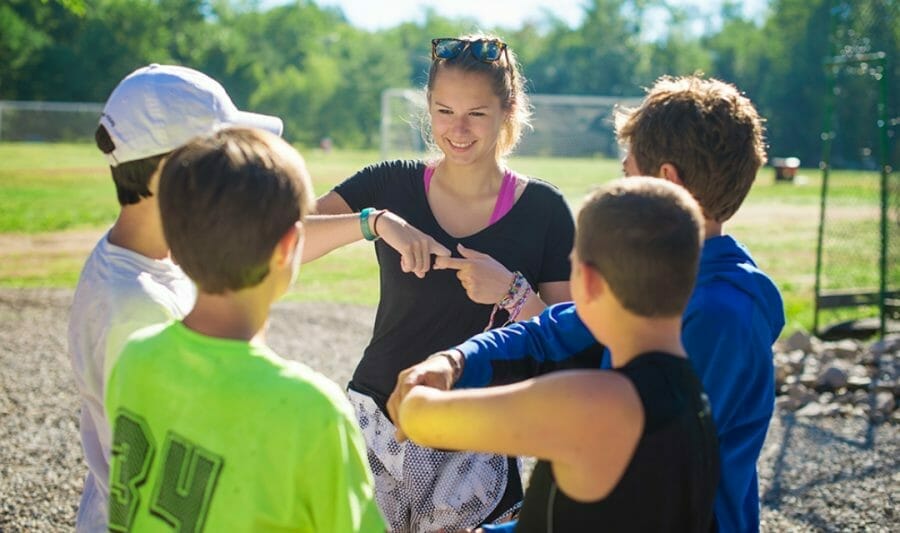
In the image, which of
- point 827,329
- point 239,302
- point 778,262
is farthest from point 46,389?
point 778,262

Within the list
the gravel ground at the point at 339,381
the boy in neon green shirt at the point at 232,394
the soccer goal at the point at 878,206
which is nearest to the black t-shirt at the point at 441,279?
the boy in neon green shirt at the point at 232,394

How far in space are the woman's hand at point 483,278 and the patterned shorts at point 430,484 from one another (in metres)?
0.55

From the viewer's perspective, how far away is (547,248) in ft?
11.2

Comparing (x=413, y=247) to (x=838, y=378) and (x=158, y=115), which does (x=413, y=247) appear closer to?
(x=158, y=115)

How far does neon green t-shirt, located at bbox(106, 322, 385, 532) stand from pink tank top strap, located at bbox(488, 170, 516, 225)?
5.24 ft

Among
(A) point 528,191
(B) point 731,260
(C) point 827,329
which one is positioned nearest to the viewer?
(B) point 731,260

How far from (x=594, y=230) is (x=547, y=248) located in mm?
1507

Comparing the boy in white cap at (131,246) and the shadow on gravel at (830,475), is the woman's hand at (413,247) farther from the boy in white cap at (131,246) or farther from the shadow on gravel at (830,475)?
the shadow on gravel at (830,475)

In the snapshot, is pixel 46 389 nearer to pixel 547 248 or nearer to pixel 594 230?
pixel 547 248

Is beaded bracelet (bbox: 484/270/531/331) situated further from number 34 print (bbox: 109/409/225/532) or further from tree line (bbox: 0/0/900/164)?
tree line (bbox: 0/0/900/164)

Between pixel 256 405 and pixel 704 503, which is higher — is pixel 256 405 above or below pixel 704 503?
Answer: above

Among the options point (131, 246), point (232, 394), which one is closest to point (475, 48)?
point (131, 246)

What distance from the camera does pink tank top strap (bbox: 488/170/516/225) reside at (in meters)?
3.41

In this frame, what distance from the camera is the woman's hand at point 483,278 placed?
3.00 metres
